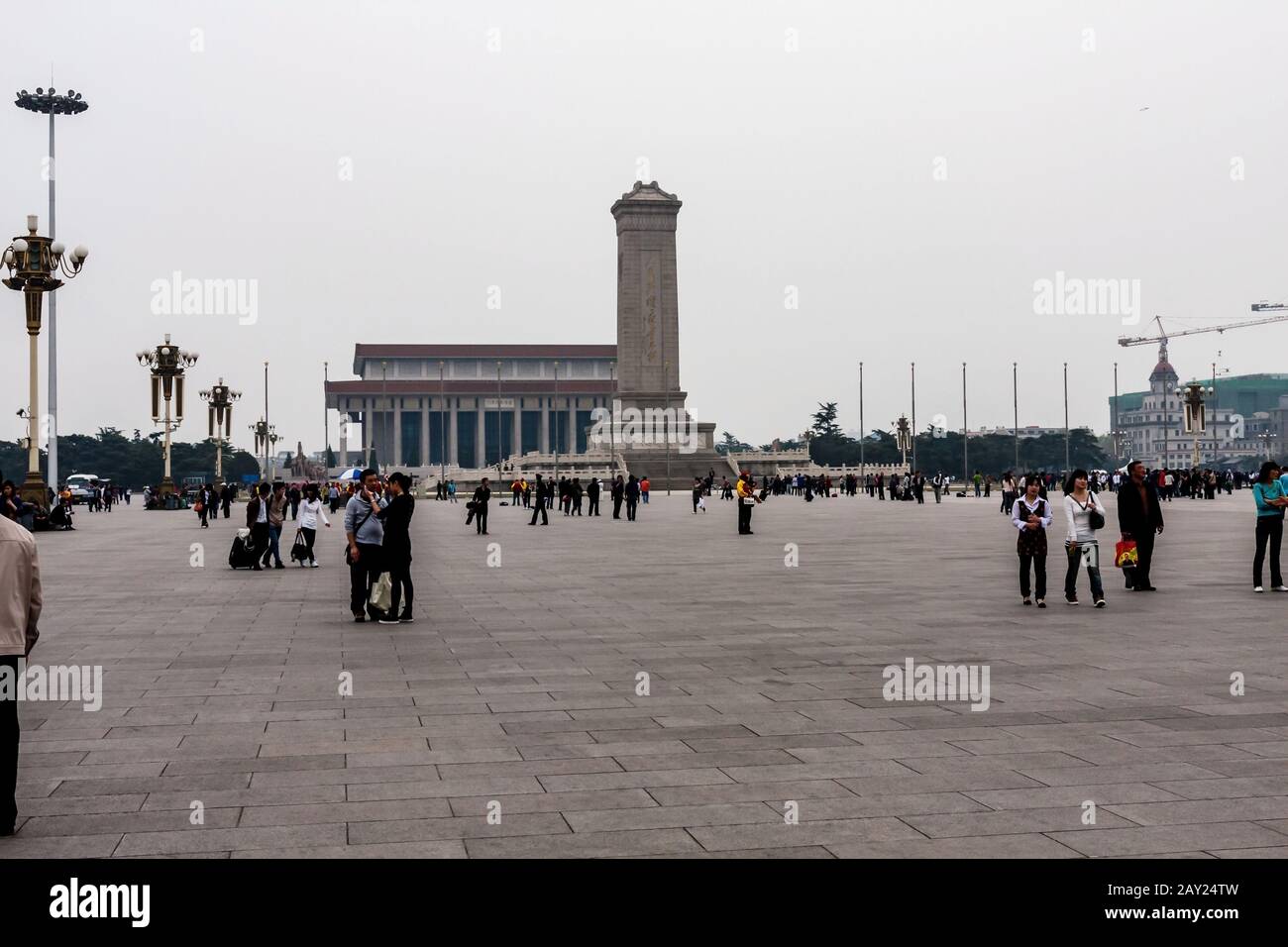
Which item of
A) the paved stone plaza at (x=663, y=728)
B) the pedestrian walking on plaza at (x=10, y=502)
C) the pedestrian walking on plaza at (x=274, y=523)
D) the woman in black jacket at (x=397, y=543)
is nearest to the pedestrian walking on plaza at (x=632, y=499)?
the pedestrian walking on plaza at (x=274, y=523)

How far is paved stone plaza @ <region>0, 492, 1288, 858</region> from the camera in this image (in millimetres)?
5629

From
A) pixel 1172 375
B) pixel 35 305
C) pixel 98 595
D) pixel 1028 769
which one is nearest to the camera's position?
pixel 1028 769

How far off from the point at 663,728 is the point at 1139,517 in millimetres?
10103

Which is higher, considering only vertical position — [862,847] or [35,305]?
[35,305]

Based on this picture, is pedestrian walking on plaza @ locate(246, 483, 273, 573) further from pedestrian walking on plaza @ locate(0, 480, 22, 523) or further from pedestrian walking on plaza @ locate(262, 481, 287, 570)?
pedestrian walking on plaza @ locate(0, 480, 22, 523)

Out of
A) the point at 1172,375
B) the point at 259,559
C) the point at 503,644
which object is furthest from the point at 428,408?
the point at 503,644

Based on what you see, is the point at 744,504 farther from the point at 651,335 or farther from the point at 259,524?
the point at 651,335

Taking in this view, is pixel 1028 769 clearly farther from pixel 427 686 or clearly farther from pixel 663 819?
pixel 427 686

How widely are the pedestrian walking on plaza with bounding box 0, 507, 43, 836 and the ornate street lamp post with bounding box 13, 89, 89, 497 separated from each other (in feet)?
126

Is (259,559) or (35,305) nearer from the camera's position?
(259,559)

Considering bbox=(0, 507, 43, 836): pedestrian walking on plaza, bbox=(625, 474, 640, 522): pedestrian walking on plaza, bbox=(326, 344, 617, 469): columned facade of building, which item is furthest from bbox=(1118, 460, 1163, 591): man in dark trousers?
bbox=(326, 344, 617, 469): columned facade of building

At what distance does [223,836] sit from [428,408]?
142 m

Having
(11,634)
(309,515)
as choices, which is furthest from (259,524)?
(11,634)
